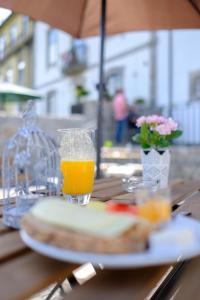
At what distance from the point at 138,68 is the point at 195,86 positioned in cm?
223

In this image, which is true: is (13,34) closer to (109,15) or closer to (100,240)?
(109,15)

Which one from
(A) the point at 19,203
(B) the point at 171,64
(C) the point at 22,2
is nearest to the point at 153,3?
(C) the point at 22,2

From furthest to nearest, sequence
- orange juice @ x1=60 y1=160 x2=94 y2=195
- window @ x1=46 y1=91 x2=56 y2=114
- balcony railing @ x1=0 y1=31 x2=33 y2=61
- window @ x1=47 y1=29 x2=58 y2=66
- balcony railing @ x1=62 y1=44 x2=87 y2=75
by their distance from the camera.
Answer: balcony railing @ x1=0 y1=31 x2=33 y2=61 → window @ x1=46 y1=91 x2=56 y2=114 → window @ x1=47 y1=29 x2=58 y2=66 → balcony railing @ x1=62 y1=44 x2=87 y2=75 → orange juice @ x1=60 y1=160 x2=94 y2=195

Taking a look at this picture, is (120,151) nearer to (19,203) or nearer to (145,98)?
(145,98)

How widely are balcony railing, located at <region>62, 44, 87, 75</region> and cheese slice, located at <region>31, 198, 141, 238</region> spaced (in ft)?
37.7

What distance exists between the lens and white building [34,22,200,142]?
25.0ft

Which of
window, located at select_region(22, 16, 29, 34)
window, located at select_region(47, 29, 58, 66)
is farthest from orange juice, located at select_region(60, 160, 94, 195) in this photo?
window, located at select_region(22, 16, 29, 34)

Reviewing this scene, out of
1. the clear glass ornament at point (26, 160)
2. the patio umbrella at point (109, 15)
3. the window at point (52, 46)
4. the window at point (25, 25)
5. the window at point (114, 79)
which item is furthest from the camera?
the window at point (25, 25)

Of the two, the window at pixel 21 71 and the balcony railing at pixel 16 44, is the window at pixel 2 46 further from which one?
the window at pixel 21 71

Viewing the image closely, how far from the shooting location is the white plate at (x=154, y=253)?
0.54m

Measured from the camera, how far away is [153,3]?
2.71 m

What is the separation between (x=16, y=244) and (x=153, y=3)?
2520mm

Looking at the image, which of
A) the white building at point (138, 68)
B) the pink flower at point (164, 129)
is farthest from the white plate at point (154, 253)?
the white building at point (138, 68)

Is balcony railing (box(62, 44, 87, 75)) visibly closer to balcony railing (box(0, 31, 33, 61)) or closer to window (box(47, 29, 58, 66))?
window (box(47, 29, 58, 66))
